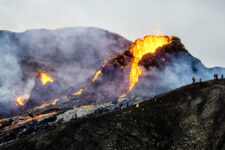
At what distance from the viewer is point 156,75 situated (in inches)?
6275

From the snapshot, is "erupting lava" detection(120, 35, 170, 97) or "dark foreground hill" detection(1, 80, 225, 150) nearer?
"dark foreground hill" detection(1, 80, 225, 150)

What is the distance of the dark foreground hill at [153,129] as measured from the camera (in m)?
39.9

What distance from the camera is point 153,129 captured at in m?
45.0

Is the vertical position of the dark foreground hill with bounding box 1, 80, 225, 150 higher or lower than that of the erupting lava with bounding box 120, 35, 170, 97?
lower

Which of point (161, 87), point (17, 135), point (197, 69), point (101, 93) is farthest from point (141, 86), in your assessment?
point (17, 135)

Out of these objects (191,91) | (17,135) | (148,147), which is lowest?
(17,135)

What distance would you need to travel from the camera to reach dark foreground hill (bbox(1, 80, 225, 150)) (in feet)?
131

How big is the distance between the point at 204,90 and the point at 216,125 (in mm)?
14823

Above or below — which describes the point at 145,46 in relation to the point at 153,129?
above

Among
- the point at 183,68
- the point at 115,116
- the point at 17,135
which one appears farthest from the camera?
the point at 183,68

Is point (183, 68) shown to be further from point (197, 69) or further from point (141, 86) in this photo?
point (141, 86)

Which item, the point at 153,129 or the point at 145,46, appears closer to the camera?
the point at 153,129

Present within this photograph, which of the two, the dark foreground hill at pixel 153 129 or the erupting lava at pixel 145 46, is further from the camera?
the erupting lava at pixel 145 46

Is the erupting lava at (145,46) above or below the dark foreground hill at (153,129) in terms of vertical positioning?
above
